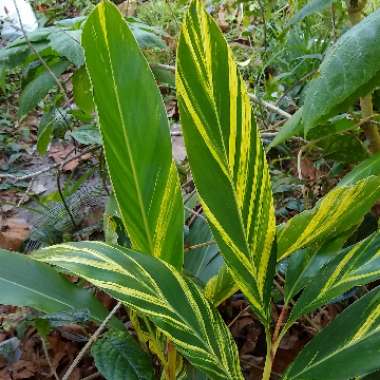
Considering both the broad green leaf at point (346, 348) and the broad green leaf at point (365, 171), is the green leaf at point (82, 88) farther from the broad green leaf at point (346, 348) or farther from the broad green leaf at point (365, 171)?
the broad green leaf at point (346, 348)

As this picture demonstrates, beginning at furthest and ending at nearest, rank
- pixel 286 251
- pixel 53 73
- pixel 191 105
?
pixel 53 73, pixel 286 251, pixel 191 105

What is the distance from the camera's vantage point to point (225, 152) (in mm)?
568

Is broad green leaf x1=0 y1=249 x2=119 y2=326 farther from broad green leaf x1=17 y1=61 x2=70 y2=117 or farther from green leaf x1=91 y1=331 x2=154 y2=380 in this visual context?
broad green leaf x1=17 y1=61 x2=70 y2=117

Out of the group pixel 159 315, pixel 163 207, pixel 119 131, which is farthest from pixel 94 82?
pixel 159 315

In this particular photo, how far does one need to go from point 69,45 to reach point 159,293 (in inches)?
22.2

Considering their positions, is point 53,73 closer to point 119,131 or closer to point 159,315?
point 119,131

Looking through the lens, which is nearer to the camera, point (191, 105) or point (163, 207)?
point (191, 105)

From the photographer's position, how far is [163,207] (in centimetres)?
67

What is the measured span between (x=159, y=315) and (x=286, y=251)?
20cm

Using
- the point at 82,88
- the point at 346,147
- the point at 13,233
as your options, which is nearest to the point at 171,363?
the point at 346,147

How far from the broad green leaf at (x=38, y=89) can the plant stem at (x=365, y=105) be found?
0.59 meters

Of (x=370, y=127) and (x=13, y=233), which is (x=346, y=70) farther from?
(x=13, y=233)

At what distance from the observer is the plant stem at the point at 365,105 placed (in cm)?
79

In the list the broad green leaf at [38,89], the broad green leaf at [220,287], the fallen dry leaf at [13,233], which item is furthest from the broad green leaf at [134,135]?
the fallen dry leaf at [13,233]
